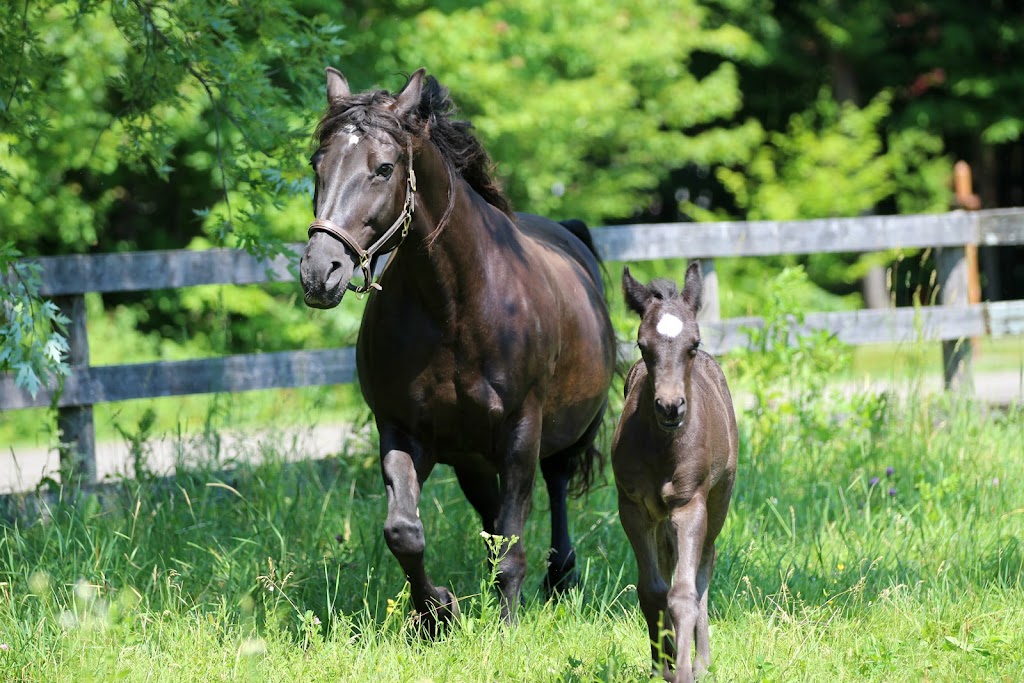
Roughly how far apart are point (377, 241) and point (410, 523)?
111 cm

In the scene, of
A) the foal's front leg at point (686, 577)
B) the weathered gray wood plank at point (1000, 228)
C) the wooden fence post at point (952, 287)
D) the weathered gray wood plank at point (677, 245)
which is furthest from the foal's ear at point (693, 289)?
the weathered gray wood plank at point (1000, 228)

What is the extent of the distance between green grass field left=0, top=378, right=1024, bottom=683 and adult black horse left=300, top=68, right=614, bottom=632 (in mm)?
433

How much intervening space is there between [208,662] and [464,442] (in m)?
1.29

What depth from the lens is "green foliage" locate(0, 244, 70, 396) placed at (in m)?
4.35

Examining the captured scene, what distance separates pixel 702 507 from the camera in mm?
4031

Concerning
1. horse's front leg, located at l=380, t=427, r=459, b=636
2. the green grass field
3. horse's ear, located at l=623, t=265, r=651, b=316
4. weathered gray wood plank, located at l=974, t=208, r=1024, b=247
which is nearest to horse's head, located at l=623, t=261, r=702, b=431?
horse's ear, located at l=623, t=265, r=651, b=316

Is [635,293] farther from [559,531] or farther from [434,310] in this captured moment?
[559,531]

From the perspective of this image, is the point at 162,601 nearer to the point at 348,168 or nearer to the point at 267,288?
the point at 348,168

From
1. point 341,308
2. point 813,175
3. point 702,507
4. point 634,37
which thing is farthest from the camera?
point 813,175

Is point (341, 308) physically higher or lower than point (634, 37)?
lower

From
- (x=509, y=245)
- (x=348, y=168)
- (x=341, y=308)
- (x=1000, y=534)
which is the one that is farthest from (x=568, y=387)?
(x=341, y=308)

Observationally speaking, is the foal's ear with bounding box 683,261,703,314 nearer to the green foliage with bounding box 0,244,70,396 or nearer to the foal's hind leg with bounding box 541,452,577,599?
the foal's hind leg with bounding box 541,452,577,599

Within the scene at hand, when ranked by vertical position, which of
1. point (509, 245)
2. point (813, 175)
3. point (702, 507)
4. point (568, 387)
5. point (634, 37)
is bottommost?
point (702, 507)

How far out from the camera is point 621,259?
786 centimetres
